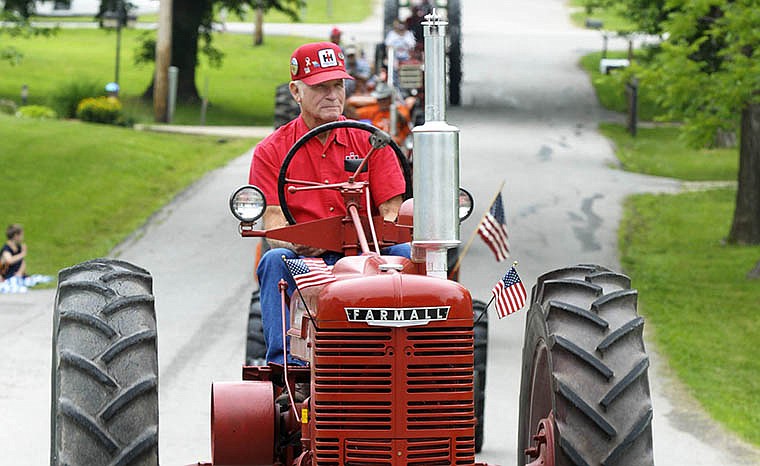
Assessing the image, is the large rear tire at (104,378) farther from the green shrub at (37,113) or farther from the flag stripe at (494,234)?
the green shrub at (37,113)

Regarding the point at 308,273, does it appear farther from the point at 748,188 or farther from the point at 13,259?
the point at 748,188

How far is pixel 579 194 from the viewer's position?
27.5m

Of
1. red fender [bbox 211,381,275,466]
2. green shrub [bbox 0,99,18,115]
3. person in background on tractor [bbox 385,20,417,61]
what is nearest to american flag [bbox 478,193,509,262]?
red fender [bbox 211,381,275,466]

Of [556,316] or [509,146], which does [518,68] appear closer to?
[509,146]

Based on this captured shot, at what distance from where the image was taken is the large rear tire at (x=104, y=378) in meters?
6.41

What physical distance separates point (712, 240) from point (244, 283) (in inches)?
312

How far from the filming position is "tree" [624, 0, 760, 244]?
17.9 meters

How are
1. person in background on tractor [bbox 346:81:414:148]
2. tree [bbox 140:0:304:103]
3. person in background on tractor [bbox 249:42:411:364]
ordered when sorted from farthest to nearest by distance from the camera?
tree [bbox 140:0:304:103] < person in background on tractor [bbox 346:81:414:148] < person in background on tractor [bbox 249:42:411:364]

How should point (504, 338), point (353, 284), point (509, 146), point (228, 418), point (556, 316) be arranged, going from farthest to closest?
point (509, 146)
point (504, 338)
point (228, 418)
point (556, 316)
point (353, 284)

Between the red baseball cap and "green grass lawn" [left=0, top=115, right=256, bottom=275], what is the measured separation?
13.2 metres

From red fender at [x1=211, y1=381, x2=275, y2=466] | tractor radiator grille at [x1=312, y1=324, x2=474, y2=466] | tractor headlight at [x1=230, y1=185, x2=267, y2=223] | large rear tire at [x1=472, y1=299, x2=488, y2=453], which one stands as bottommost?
large rear tire at [x1=472, y1=299, x2=488, y2=453]

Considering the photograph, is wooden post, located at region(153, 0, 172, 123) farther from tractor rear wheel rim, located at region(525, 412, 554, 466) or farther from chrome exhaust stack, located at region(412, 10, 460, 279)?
chrome exhaust stack, located at region(412, 10, 460, 279)

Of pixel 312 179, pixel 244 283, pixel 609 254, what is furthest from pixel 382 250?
pixel 609 254

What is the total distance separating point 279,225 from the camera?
7938 millimetres
